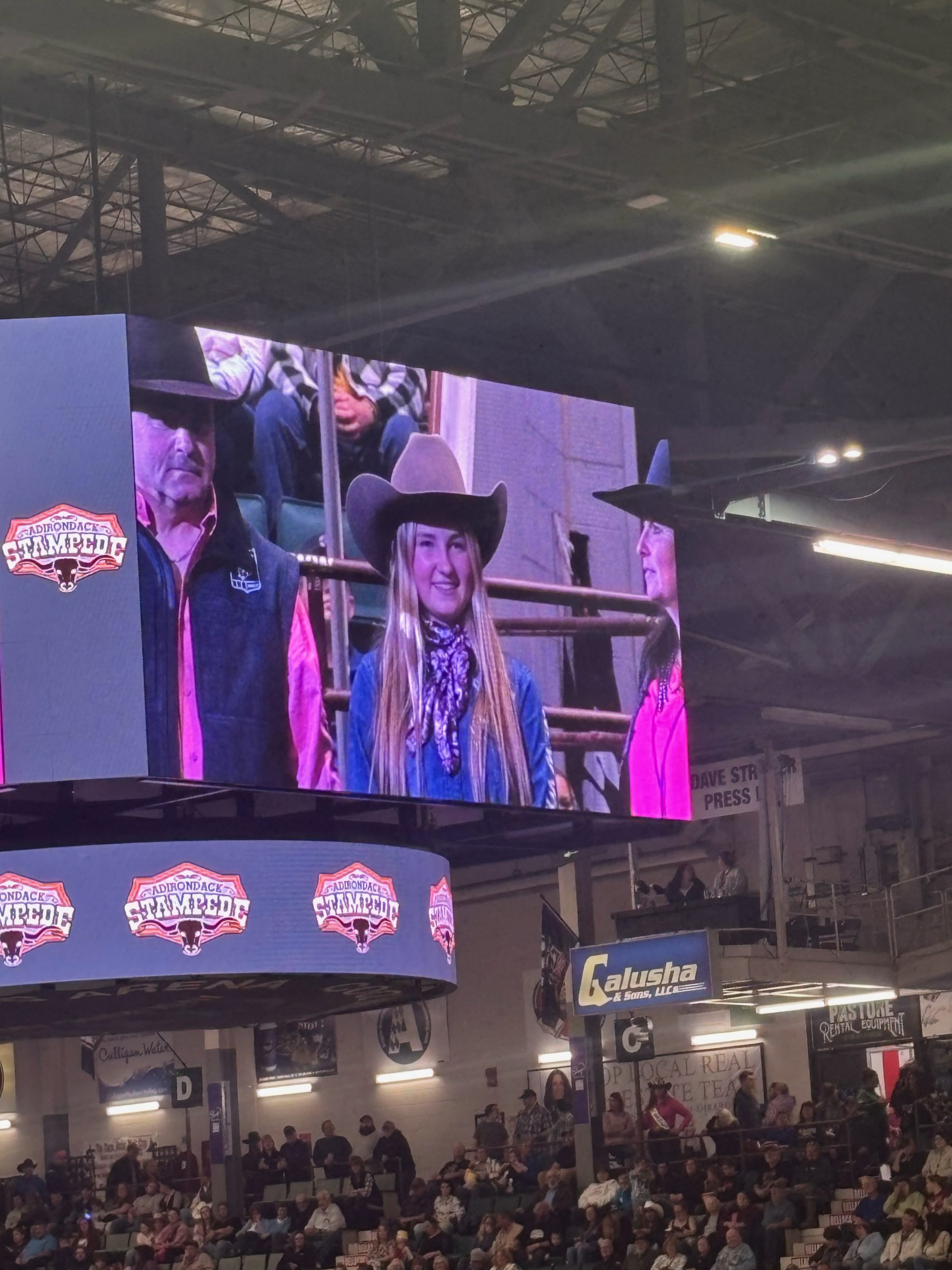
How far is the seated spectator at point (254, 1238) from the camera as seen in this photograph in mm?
26438

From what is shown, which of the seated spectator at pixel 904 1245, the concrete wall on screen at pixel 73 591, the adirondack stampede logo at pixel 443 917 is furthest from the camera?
the seated spectator at pixel 904 1245

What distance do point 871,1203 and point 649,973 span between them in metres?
3.60

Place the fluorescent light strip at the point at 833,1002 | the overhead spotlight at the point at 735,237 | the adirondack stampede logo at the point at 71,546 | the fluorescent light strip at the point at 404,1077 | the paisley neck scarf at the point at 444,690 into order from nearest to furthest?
1. the overhead spotlight at the point at 735,237
2. the adirondack stampede logo at the point at 71,546
3. the paisley neck scarf at the point at 444,690
4. the fluorescent light strip at the point at 833,1002
5. the fluorescent light strip at the point at 404,1077

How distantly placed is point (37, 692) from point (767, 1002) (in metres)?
14.6

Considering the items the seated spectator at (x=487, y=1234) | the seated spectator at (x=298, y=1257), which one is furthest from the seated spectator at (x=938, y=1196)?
the seated spectator at (x=298, y=1257)

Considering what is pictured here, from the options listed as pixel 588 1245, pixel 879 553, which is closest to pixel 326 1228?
pixel 588 1245

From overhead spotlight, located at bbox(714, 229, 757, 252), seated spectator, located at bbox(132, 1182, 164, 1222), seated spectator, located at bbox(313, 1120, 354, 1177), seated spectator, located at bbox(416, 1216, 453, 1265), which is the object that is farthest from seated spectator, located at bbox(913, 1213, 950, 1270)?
seated spectator, located at bbox(132, 1182, 164, 1222)

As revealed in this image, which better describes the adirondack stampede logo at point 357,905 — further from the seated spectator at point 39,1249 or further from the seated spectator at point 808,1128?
the seated spectator at point 39,1249

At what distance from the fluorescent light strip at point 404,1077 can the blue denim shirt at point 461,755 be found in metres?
16.6

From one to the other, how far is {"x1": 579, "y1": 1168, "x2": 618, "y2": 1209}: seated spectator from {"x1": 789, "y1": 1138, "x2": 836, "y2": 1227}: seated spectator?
2056 mm

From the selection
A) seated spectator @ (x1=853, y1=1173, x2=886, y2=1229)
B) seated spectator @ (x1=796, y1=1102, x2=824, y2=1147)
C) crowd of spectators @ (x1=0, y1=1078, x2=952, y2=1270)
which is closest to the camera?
Answer: seated spectator @ (x1=853, y1=1173, x2=886, y2=1229)

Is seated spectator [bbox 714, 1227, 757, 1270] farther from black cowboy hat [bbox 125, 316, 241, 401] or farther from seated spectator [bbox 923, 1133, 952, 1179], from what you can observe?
black cowboy hat [bbox 125, 316, 241, 401]

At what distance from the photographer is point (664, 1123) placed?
26172 mm

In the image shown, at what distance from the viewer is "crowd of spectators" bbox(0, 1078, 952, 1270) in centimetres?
2134
